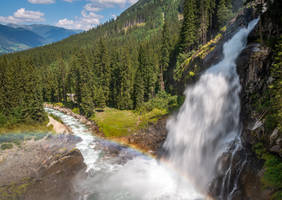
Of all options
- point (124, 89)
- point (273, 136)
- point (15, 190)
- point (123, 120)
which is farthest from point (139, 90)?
point (273, 136)

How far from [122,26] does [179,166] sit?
19366 centimetres

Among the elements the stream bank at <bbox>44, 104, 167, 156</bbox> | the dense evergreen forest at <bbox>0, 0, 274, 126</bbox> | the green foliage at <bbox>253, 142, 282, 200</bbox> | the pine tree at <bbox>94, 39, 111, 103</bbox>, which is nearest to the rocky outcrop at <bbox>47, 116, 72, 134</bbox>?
→ the dense evergreen forest at <bbox>0, 0, 274, 126</bbox>

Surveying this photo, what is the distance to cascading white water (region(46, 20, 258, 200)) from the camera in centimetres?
2020

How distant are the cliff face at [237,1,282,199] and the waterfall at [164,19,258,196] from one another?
1.44 m

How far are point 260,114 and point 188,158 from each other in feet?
34.2

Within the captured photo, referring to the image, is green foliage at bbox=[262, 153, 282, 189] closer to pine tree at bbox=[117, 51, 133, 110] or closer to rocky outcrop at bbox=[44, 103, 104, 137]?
rocky outcrop at bbox=[44, 103, 104, 137]

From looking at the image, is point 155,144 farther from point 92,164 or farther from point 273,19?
point 273,19

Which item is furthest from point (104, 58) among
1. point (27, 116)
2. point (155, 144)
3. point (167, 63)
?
point (155, 144)

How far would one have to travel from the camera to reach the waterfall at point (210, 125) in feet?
65.5

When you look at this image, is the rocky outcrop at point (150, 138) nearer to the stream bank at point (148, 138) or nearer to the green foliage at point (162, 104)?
the stream bank at point (148, 138)

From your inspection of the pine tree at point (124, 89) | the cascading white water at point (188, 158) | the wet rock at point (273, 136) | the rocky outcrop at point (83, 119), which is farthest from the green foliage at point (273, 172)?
the pine tree at point (124, 89)

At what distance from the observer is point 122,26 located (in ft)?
647

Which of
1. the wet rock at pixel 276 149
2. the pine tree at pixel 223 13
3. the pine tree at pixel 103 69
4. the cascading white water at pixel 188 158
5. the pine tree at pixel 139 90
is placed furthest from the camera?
the pine tree at pixel 103 69

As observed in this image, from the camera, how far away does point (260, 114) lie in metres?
16.7
